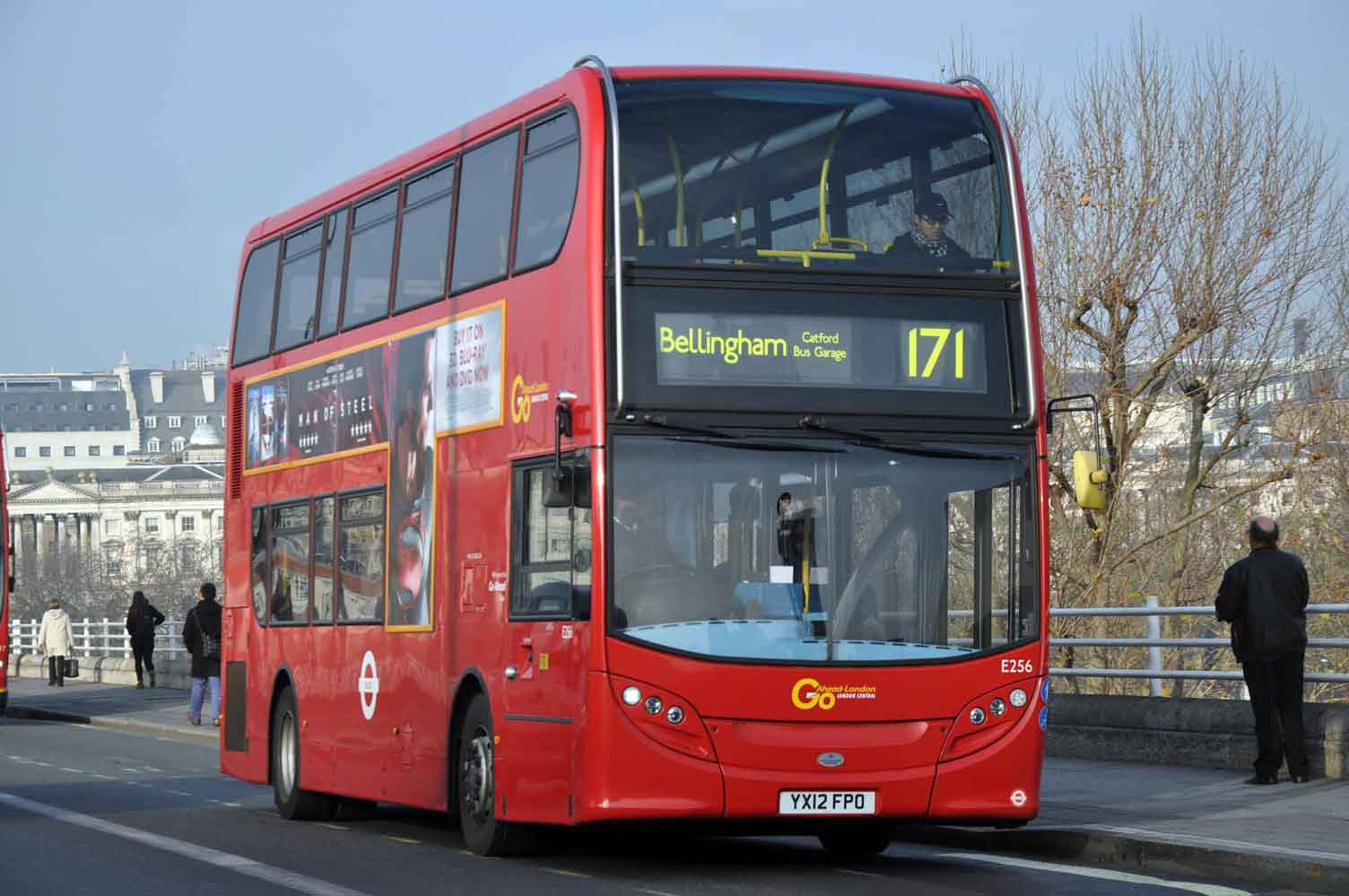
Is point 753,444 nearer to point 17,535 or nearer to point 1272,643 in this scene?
point 1272,643

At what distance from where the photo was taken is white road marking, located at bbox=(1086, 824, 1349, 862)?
11477mm

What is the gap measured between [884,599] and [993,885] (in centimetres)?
156

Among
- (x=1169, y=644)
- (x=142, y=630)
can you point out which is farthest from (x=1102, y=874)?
(x=142, y=630)

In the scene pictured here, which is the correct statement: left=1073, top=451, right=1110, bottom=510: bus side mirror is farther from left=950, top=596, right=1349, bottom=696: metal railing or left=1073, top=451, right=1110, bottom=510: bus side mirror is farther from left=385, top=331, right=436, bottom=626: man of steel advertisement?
left=385, top=331, right=436, bottom=626: man of steel advertisement

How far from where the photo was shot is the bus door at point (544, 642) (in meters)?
12.3

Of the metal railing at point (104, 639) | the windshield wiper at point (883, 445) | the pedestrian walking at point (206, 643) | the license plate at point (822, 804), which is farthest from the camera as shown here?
the metal railing at point (104, 639)

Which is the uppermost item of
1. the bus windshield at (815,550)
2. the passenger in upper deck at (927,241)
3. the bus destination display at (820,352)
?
the passenger in upper deck at (927,241)

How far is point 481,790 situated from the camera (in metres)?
13.8

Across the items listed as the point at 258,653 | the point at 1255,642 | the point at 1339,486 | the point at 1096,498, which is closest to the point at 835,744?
the point at 1096,498

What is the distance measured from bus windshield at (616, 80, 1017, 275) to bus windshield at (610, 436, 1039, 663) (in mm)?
1009

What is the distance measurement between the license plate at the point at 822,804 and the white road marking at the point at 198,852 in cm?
218

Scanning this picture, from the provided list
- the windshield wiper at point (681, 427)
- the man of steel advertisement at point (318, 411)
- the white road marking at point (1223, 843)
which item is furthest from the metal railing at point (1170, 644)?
the man of steel advertisement at point (318, 411)

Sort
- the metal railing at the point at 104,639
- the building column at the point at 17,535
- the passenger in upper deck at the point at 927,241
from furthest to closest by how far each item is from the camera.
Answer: the building column at the point at 17,535 < the metal railing at the point at 104,639 < the passenger in upper deck at the point at 927,241

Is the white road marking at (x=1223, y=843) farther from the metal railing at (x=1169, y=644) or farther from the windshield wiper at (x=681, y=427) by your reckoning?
the metal railing at (x=1169, y=644)
